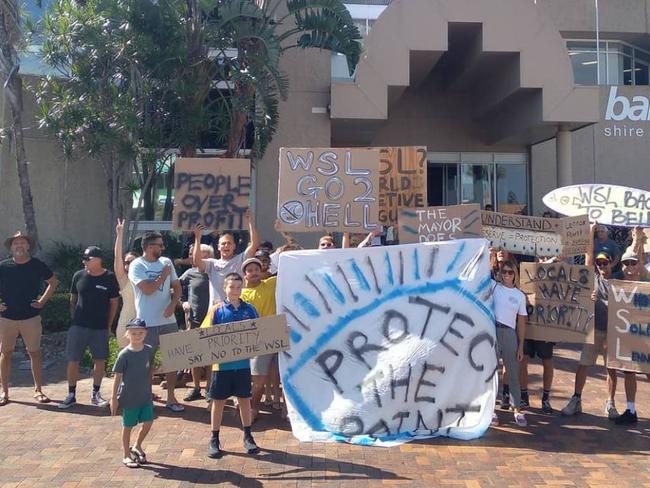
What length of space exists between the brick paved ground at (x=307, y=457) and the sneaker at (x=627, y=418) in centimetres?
8

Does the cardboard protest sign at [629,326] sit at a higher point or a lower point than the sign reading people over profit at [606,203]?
lower

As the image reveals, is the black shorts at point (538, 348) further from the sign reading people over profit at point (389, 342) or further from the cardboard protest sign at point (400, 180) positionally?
the cardboard protest sign at point (400, 180)

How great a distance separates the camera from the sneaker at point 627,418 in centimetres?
645

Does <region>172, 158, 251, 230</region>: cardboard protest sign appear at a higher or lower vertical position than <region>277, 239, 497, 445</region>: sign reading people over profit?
higher

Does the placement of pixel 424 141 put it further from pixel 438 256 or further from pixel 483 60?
pixel 438 256

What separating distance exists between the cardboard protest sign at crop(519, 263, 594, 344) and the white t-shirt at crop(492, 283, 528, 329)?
0.39 meters

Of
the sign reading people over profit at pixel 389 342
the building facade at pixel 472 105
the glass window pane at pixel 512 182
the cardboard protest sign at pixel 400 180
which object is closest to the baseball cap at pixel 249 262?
the sign reading people over profit at pixel 389 342

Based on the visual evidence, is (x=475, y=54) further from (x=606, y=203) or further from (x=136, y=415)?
(x=136, y=415)

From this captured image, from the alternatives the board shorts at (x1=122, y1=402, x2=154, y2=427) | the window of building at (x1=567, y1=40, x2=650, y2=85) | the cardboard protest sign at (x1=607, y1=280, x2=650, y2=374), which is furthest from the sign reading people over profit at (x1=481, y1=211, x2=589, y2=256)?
the window of building at (x1=567, y1=40, x2=650, y2=85)

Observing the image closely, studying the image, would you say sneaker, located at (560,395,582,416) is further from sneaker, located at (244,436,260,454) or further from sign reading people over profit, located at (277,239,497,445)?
sneaker, located at (244,436,260,454)

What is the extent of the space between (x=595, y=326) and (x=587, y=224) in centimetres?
120

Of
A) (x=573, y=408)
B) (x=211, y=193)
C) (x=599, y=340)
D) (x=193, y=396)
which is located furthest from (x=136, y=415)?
(x=599, y=340)

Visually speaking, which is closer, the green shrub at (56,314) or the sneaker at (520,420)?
the sneaker at (520,420)

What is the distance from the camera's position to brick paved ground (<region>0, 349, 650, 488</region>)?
5105 mm
